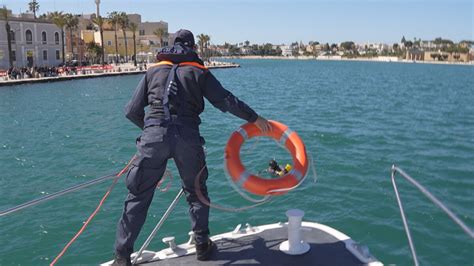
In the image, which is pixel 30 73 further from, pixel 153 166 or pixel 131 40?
pixel 131 40

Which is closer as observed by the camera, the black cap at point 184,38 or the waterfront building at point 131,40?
the black cap at point 184,38

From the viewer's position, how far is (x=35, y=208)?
29.7ft

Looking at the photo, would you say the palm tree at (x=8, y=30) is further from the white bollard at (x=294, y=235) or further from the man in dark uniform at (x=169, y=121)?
the white bollard at (x=294, y=235)

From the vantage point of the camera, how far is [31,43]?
64.0 meters

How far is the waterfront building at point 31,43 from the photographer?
60062 mm

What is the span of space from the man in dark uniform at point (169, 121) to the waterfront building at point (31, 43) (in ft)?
202

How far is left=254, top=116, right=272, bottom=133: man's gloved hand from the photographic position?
14.1 feet

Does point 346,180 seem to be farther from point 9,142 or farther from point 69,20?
point 69,20

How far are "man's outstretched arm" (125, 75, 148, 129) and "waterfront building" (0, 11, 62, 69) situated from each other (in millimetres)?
61269

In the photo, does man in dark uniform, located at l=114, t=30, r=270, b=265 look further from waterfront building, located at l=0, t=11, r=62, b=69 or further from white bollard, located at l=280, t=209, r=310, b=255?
waterfront building, located at l=0, t=11, r=62, b=69

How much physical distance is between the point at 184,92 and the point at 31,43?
224 ft

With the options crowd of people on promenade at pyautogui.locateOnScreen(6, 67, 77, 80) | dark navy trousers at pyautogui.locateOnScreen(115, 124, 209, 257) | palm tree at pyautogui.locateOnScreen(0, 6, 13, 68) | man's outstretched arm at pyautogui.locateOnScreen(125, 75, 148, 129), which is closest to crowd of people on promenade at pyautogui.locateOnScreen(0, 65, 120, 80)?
crowd of people on promenade at pyautogui.locateOnScreen(6, 67, 77, 80)

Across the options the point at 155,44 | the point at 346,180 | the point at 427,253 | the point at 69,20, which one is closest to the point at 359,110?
the point at 346,180

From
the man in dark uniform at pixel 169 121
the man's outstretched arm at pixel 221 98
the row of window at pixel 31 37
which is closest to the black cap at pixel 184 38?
the man in dark uniform at pixel 169 121
